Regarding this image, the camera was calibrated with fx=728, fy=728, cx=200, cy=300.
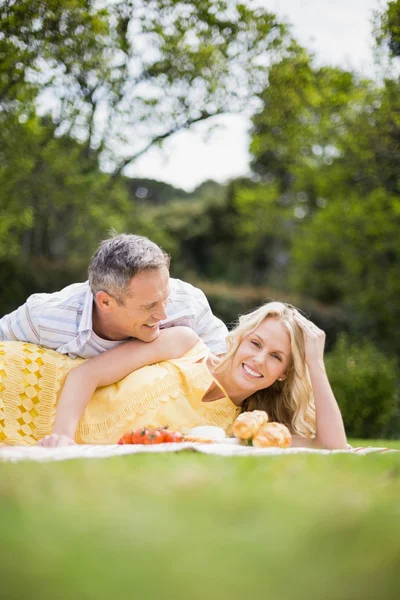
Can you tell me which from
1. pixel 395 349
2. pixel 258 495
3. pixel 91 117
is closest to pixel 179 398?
pixel 258 495

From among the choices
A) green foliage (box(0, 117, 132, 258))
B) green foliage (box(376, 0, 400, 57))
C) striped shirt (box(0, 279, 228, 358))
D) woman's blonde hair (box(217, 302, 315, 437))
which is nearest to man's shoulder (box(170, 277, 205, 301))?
striped shirt (box(0, 279, 228, 358))

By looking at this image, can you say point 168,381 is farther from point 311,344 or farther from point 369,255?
point 369,255

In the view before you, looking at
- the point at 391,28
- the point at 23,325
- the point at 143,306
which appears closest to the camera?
the point at 143,306

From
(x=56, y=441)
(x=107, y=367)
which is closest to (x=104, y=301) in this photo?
(x=107, y=367)

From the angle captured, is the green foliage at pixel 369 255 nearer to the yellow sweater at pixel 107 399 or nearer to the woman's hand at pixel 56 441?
the yellow sweater at pixel 107 399

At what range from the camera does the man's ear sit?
4461 mm

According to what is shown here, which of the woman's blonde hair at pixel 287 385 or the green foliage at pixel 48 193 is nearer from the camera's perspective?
the woman's blonde hair at pixel 287 385

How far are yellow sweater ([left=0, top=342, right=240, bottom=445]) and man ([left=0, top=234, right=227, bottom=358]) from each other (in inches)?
5.8

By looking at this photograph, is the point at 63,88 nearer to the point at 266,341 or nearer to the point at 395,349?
the point at 266,341

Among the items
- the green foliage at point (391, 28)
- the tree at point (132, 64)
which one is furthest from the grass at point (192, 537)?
the tree at point (132, 64)

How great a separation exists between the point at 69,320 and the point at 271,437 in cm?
152

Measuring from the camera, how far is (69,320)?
15.1 ft

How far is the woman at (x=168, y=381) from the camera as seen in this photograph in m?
4.45

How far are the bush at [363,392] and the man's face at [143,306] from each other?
9.22 m
